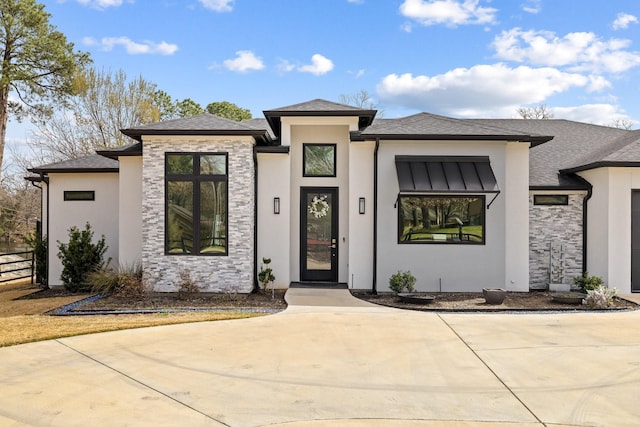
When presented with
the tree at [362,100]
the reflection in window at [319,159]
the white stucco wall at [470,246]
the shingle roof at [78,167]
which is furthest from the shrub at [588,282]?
the tree at [362,100]

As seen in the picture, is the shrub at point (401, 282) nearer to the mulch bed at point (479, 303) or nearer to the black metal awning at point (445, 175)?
the mulch bed at point (479, 303)

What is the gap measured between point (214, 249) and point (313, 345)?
18.0 feet

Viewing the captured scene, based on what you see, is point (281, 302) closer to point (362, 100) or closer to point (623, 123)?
point (362, 100)

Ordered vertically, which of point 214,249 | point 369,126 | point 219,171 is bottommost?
point 214,249

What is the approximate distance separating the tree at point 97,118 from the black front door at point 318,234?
1829 centimetres

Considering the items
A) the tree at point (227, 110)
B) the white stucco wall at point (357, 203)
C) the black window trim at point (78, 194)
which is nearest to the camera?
the white stucco wall at point (357, 203)

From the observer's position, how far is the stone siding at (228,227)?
11977mm

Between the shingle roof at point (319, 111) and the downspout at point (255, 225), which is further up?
the shingle roof at point (319, 111)

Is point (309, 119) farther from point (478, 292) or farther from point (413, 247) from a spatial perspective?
point (478, 292)

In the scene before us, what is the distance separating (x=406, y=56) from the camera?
22.2 metres

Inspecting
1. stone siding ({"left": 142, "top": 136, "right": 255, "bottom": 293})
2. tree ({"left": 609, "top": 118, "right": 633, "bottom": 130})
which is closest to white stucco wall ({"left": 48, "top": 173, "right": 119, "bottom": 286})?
stone siding ({"left": 142, "top": 136, "right": 255, "bottom": 293})

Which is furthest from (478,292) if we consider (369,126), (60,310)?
(60,310)

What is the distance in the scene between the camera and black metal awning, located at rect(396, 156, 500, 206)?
11695mm

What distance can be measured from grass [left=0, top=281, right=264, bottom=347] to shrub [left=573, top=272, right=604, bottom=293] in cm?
794
